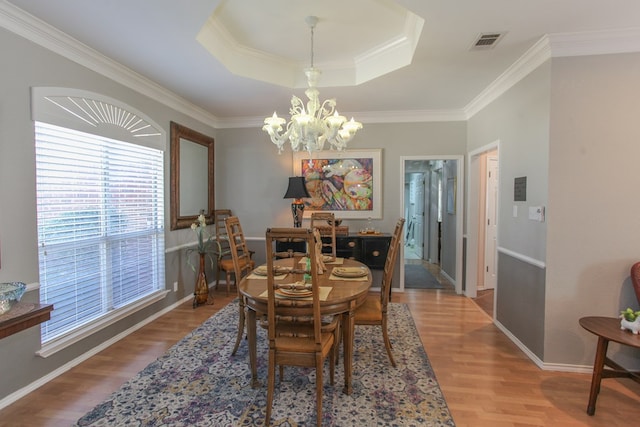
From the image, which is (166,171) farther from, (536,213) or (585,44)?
(585,44)

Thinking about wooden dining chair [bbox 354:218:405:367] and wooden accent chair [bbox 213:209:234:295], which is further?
wooden accent chair [bbox 213:209:234:295]

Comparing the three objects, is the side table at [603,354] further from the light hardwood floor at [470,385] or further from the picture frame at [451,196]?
the picture frame at [451,196]

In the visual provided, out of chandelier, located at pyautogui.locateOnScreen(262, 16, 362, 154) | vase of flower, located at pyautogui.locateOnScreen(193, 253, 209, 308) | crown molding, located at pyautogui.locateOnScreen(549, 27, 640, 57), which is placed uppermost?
crown molding, located at pyautogui.locateOnScreen(549, 27, 640, 57)

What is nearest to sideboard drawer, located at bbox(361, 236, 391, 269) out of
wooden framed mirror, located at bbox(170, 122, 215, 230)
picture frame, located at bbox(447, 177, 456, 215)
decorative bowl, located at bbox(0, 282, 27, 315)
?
picture frame, located at bbox(447, 177, 456, 215)

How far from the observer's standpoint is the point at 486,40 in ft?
8.13

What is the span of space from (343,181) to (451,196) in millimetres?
1837

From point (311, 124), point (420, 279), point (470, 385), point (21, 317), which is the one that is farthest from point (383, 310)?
point (420, 279)

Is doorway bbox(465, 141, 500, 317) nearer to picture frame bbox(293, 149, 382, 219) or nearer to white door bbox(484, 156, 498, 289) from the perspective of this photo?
white door bbox(484, 156, 498, 289)

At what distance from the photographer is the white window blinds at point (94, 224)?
2412 millimetres

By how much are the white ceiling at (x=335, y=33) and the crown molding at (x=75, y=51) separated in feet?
0.16

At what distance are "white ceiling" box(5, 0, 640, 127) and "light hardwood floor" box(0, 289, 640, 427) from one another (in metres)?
2.54

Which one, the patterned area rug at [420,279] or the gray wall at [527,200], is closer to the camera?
the gray wall at [527,200]

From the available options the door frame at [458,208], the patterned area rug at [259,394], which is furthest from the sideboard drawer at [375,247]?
the patterned area rug at [259,394]

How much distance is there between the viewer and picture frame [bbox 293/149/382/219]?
468 centimetres
